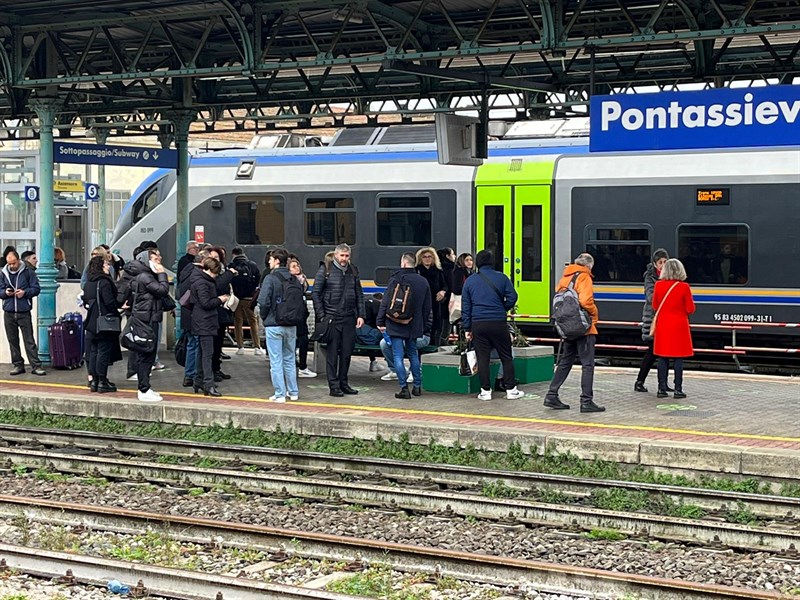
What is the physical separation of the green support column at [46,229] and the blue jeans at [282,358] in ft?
14.1

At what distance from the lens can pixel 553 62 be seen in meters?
18.9

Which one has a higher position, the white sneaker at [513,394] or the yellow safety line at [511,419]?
the white sneaker at [513,394]

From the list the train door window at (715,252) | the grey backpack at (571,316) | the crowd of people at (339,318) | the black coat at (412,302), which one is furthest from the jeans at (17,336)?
the train door window at (715,252)

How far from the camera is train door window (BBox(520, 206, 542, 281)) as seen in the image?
20016 millimetres

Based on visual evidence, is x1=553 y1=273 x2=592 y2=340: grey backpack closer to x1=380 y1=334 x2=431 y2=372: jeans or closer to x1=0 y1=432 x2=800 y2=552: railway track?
x1=380 y1=334 x2=431 y2=372: jeans

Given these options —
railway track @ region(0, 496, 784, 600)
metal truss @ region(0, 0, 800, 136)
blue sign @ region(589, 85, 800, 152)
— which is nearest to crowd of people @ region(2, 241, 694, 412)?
blue sign @ region(589, 85, 800, 152)

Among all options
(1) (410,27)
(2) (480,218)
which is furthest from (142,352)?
(2) (480,218)

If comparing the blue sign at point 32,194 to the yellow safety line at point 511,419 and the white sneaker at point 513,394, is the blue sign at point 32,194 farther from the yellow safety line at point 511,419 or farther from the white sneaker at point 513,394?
the white sneaker at point 513,394

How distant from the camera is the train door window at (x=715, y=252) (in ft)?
60.6

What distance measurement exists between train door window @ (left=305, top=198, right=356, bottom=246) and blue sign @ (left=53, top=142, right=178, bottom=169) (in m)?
3.90

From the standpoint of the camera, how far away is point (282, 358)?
45.0 ft

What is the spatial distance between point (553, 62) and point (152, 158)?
608 cm

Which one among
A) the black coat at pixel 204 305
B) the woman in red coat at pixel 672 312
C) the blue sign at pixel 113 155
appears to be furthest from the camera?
the blue sign at pixel 113 155

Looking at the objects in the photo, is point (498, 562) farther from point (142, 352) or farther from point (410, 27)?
point (410, 27)
